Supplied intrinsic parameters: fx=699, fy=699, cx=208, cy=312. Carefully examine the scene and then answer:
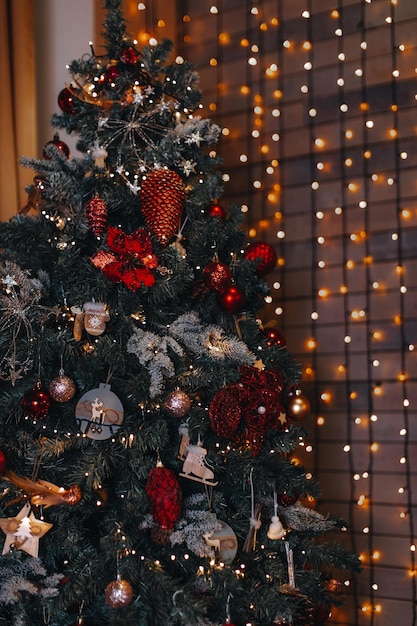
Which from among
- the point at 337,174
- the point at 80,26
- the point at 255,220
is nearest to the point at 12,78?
the point at 80,26

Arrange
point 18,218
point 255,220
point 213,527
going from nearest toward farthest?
point 213,527 < point 18,218 < point 255,220

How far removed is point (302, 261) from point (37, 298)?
936 millimetres

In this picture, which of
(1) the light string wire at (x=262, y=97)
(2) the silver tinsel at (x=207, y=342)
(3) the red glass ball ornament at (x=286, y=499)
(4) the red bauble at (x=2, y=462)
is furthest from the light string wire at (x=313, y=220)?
(4) the red bauble at (x=2, y=462)

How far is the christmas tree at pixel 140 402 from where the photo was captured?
139 centimetres

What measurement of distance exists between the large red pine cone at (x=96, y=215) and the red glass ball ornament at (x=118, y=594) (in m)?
0.72

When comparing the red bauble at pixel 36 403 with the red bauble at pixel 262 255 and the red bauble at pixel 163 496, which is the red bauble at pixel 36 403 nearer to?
the red bauble at pixel 163 496

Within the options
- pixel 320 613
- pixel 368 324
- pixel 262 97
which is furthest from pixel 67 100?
pixel 320 613

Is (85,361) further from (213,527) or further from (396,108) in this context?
(396,108)

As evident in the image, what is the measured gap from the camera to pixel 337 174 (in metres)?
2.11

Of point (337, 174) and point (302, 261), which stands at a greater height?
point (337, 174)

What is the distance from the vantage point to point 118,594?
4.27ft

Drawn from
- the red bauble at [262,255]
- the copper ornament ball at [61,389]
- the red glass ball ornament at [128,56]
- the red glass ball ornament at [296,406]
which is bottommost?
the red glass ball ornament at [296,406]

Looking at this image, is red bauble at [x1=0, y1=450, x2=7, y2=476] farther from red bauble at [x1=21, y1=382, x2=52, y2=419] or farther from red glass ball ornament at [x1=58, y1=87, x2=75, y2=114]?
red glass ball ornament at [x1=58, y1=87, x2=75, y2=114]

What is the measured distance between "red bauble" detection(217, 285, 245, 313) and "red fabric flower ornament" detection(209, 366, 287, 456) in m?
0.13
